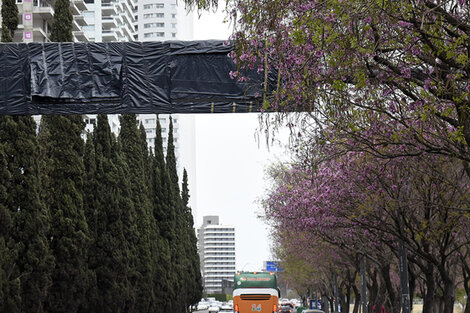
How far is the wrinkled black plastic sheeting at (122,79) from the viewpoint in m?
17.9

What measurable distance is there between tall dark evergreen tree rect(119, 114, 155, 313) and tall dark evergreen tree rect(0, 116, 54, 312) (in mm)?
11945

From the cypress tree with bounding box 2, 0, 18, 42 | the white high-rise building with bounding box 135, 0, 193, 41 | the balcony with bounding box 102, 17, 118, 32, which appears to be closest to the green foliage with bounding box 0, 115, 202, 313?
the cypress tree with bounding box 2, 0, 18, 42

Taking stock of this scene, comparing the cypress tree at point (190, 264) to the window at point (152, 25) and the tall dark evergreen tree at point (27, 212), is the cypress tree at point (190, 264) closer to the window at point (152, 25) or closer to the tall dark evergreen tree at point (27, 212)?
the tall dark evergreen tree at point (27, 212)

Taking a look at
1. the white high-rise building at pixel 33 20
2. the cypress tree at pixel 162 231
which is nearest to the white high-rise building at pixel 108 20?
the white high-rise building at pixel 33 20

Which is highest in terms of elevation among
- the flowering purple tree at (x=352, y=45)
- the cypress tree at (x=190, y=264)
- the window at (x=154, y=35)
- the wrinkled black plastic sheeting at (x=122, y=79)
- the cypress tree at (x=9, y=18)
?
the window at (x=154, y=35)

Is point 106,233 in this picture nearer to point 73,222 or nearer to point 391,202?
point 73,222

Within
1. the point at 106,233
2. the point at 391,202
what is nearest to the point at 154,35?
the point at 106,233

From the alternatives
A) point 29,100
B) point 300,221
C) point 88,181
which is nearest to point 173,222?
point 88,181

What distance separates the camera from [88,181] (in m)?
32.2

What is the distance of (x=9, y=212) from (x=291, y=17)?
15614mm

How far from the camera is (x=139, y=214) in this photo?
133 ft

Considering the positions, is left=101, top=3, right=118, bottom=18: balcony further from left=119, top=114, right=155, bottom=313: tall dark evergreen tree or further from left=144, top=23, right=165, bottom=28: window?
left=119, top=114, right=155, bottom=313: tall dark evergreen tree

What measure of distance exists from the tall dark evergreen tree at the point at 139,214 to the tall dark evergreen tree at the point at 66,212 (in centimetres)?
794

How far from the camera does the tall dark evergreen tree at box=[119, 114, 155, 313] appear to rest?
128 feet
